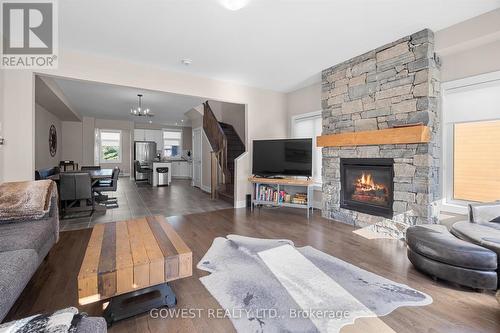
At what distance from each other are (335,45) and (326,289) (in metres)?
3.35

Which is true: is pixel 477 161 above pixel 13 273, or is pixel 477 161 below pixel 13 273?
above

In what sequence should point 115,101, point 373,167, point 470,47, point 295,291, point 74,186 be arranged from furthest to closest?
point 115,101, point 74,186, point 373,167, point 470,47, point 295,291

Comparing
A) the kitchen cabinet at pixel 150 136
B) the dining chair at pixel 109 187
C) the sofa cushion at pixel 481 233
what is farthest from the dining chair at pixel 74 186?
the kitchen cabinet at pixel 150 136

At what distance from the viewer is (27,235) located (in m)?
1.97

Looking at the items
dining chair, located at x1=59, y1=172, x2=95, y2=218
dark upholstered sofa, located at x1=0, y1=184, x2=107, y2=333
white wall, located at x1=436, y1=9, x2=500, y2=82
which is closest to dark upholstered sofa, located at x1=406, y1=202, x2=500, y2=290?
white wall, located at x1=436, y1=9, x2=500, y2=82

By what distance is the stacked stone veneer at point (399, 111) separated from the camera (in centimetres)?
305

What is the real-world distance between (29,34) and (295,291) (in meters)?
4.47

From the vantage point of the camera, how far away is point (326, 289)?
200cm

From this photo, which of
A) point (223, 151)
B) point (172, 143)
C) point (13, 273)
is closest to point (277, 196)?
point (223, 151)

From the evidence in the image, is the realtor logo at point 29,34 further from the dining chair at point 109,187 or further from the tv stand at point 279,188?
the tv stand at point 279,188

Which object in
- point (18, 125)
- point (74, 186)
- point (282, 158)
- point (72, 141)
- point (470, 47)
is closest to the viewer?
point (470, 47)

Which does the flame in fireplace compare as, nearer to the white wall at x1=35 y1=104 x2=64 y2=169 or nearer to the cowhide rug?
the cowhide rug

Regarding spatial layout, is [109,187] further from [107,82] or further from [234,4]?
[234,4]

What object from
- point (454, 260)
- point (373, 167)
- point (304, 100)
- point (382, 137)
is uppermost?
point (304, 100)
